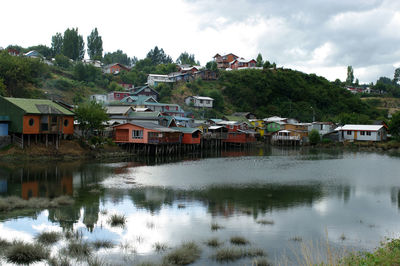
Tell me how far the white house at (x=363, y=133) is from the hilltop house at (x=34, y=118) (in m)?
51.9

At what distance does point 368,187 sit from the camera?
90.8 ft

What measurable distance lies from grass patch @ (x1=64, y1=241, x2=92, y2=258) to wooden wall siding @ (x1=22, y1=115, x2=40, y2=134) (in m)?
25.4

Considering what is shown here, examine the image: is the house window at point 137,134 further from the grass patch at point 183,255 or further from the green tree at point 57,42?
the green tree at point 57,42

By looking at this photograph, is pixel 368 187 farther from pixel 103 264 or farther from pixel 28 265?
pixel 28 265

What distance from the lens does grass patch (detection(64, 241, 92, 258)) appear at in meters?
12.3

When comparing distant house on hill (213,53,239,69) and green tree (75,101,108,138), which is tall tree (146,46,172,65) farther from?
green tree (75,101,108,138)

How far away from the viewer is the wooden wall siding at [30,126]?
34781mm

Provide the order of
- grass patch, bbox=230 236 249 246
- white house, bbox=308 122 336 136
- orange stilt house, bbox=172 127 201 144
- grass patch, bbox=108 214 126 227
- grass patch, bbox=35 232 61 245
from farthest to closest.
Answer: white house, bbox=308 122 336 136
orange stilt house, bbox=172 127 201 144
grass patch, bbox=108 214 126 227
grass patch, bbox=230 236 249 246
grass patch, bbox=35 232 61 245

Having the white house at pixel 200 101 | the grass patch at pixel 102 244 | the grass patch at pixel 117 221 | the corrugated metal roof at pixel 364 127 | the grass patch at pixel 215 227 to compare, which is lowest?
the grass patch at pixel 102 244

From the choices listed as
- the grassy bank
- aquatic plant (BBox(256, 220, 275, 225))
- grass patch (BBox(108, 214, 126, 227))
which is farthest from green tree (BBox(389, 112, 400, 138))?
grass patch (BBox(108, 214, 126, 227))

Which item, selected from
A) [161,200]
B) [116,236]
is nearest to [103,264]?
[116,236]

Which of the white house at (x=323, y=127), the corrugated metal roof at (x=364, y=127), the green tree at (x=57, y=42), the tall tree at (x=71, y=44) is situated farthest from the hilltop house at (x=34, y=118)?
the green tree at (x=57, y=42)

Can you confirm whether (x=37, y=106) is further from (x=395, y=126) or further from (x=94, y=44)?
(x=94, y=44)

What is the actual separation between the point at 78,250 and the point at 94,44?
392 ft
